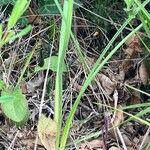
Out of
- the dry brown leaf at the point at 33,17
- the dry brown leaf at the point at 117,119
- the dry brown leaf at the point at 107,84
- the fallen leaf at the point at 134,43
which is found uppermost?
the dry brown leaf at the point at 33,17

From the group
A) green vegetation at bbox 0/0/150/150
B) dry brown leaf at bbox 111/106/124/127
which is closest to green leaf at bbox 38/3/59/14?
green vegetation at bbox 0/0/150/150

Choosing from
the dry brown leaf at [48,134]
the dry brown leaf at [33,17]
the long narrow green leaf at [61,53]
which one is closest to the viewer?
the long narrow green leaf at [61,53]

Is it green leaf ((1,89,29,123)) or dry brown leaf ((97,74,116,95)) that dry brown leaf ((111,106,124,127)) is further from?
green leaf ((1,89,29,123))

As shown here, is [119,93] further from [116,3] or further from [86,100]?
[116,3]

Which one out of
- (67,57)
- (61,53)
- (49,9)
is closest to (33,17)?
(49,9)

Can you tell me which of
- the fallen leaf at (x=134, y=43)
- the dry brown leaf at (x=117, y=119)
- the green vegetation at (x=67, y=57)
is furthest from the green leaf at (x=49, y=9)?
the dry brown leaf at (x=117, y=119)

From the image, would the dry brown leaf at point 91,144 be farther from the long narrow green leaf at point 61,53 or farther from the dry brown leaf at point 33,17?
the dry brown leaf at point 33,17

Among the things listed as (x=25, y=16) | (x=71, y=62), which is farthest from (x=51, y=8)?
(x=71, y=62)

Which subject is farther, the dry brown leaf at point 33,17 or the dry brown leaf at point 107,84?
the dry brown leaf at point 33,17
